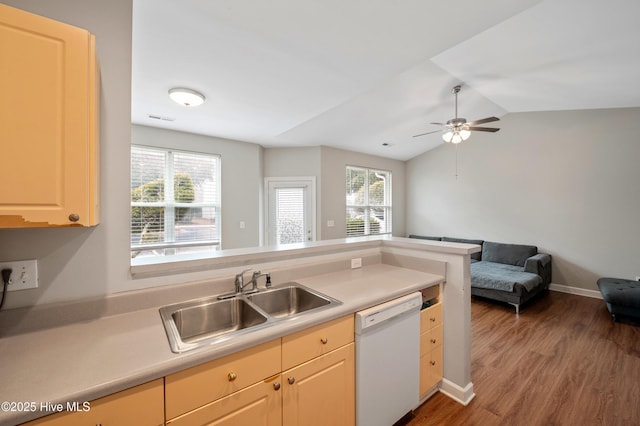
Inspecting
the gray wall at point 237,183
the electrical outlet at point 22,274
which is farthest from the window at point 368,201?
the electrical outlet at point 22,274

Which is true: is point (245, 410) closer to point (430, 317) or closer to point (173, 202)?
point (430, 317)

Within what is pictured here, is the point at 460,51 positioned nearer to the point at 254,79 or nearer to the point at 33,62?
the point at 254,79

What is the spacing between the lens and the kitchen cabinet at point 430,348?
185cm

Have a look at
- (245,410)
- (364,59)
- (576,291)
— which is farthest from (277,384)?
(576,291)

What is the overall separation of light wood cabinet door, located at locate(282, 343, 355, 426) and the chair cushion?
3.80 metres

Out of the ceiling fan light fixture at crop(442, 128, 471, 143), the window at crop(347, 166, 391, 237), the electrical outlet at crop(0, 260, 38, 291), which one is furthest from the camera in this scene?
the window at crop(347, 166, 391, 237)

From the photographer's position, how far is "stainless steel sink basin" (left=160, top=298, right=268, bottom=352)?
53.5 inches

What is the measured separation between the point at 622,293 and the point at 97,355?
4985mm

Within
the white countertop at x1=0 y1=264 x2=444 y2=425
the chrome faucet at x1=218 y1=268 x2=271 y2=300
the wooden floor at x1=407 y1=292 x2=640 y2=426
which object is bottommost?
the wooden floor at x1=407 y1=292 x2=640 y2=426

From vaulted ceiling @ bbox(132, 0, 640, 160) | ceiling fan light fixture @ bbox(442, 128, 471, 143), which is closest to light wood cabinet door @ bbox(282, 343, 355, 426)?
vaulted ceiling @ bbox(132, 0, 640, 160)

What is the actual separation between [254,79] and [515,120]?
4932 millimetres

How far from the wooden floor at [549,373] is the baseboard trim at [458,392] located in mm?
35

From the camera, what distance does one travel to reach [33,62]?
0.92m

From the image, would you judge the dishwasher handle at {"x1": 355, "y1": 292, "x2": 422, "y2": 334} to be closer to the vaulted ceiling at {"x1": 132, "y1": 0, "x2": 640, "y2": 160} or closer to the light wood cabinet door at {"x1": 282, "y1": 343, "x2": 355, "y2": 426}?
the light wood cabinet door at {"x1": 282, "y1": 343, "x2": 355, "y2": 426}
